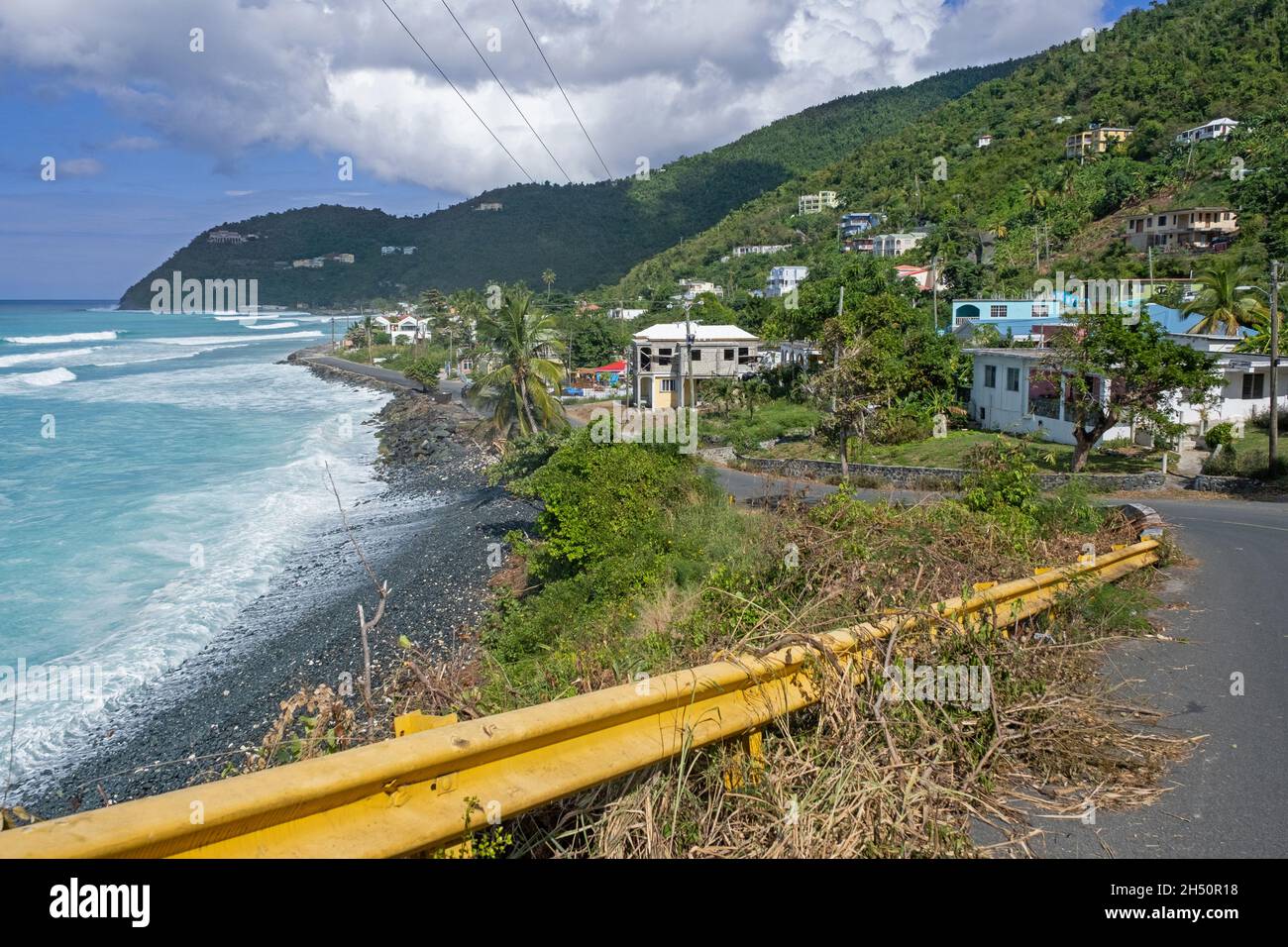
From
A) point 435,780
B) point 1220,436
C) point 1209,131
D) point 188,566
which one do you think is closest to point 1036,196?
point 1209,131

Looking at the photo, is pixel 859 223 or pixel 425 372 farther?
pixel 859 223

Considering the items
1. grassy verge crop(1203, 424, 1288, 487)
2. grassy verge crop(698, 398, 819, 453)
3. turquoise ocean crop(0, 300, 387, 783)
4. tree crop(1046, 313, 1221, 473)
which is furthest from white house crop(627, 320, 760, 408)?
grassy verge crop(1203, 424, 1288, 487)

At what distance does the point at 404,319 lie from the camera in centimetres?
11112

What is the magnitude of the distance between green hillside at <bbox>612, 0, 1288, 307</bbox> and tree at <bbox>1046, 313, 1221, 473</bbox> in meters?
32.6

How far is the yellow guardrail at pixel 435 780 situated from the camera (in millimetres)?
2096

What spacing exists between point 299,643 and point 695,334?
124ft

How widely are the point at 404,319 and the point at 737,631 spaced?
112 m

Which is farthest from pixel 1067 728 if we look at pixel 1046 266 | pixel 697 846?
pixel 1046 266

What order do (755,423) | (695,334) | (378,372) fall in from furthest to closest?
(378,372)
(695,334)
(755,423)

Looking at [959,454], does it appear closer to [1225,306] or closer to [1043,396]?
[1043,396]

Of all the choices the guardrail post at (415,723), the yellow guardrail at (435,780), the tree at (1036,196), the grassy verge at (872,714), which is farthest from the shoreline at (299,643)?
the tree at (1036,196)

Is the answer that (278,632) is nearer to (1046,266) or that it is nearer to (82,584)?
(82,584)

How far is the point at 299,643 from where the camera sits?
53.5ft

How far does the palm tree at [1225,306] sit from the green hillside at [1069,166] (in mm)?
14866
